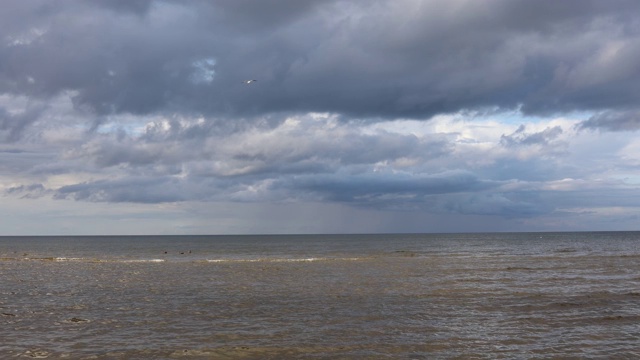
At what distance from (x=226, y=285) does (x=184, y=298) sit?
8417 millimetres

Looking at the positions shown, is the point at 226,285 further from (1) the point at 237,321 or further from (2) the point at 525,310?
(2) the point at 525,310

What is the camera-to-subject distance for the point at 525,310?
2752 cm

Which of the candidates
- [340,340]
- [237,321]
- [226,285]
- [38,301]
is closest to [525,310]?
[340,340]

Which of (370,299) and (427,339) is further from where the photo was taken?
(370,299)

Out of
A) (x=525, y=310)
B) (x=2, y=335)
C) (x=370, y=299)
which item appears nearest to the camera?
(x=2, y=335)

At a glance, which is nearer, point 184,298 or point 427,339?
point 427,339

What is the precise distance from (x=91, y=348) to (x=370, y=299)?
1728 cm

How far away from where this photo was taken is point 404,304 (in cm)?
3011

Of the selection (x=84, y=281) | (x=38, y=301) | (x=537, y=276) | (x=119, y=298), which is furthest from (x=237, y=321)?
(x=537, y=276)

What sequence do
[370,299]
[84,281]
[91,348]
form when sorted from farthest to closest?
1. [84,281]
2. [370,299]
3. [91,348]

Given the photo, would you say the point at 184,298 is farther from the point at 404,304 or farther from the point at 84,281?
the point at 84,281

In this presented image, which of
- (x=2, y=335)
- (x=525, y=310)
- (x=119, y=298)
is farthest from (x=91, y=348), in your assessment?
(x=525, y=310)

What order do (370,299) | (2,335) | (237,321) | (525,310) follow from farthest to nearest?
1. (370,299)
2. (525,310)
3. (237,321)
4. (2,335)

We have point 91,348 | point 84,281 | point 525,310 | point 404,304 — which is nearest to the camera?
point 91,348
